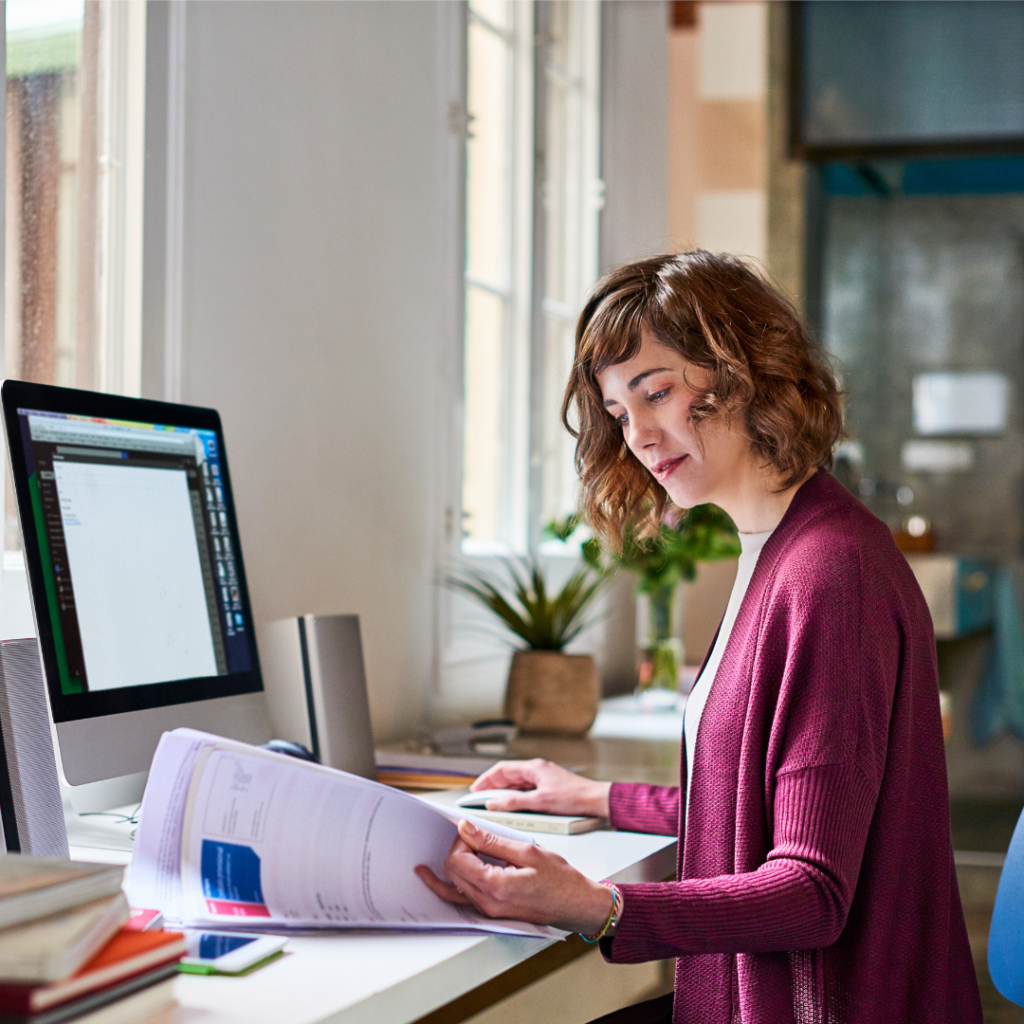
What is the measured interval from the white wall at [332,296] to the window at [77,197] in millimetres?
76

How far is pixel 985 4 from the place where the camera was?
12.6 ft

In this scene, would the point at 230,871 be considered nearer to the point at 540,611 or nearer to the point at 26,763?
the point at 26,763

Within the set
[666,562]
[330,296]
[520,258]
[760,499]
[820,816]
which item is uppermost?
[520,258]

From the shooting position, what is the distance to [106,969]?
680 mm

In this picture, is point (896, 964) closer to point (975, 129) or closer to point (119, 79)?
point (119, 79)

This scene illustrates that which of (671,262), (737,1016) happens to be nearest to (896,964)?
(737,1016)

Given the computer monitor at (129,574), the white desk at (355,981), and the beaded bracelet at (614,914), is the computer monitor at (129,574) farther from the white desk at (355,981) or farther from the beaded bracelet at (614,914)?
the beaded bracelet at (614,914)

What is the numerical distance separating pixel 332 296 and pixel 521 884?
1.17 m

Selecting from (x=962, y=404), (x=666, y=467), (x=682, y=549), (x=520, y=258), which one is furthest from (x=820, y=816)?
(x=962, y=404)

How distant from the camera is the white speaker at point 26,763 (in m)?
1.01

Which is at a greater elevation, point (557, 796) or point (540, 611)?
point (540, 611)

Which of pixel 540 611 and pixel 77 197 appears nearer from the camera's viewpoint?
pixel 77 197

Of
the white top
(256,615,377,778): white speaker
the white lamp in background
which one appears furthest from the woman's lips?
the white lamp in background

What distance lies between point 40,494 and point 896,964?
0.91m
